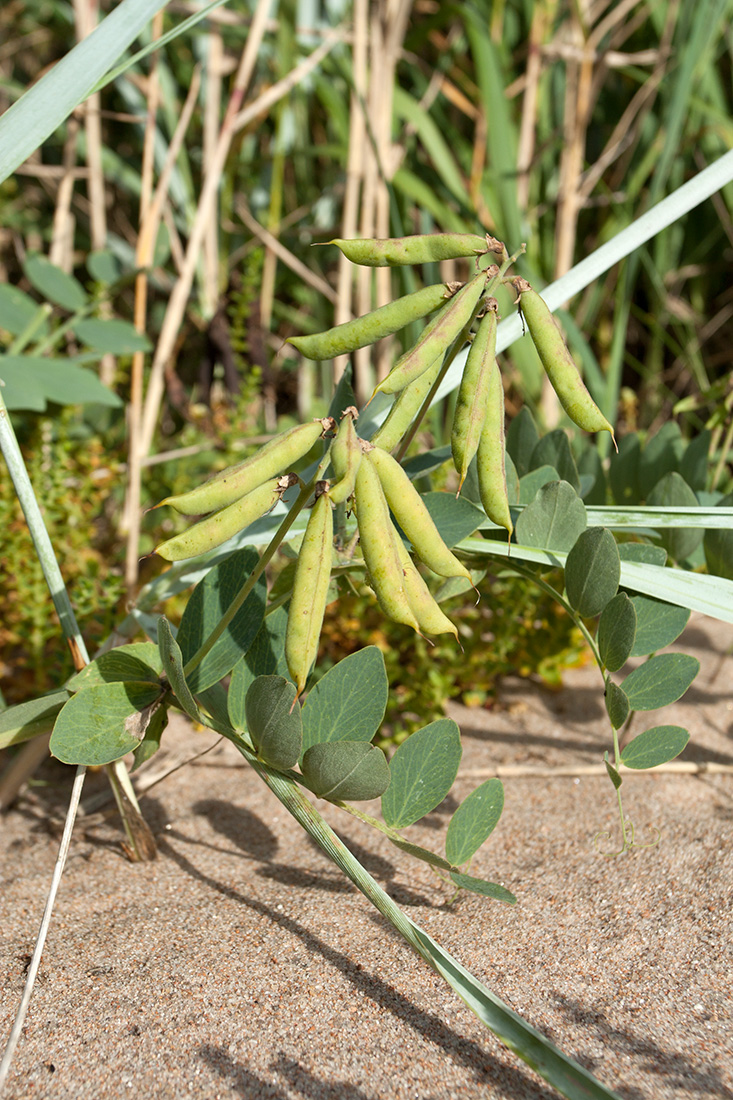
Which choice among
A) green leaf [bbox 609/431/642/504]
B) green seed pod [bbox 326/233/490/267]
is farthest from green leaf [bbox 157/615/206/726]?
green leaf [bbox 609/431/642/504]

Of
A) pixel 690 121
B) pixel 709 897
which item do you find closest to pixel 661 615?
pixel 709 897

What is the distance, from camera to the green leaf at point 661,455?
39.8 inches

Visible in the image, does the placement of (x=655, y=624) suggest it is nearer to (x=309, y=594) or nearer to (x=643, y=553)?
(x=643, y=553)

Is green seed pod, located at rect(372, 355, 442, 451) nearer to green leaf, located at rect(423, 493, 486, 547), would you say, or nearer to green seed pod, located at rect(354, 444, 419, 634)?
green seed pod, located at rect(354, 444, 419, 634)

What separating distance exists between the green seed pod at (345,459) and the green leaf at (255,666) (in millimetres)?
254

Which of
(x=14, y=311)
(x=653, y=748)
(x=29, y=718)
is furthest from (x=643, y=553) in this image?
(x=14, y=311)

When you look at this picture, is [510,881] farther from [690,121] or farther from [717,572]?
[690,121]

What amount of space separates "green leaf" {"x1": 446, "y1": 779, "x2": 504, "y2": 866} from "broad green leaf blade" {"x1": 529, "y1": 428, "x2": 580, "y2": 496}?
32cm

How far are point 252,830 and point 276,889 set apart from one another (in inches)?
6.0

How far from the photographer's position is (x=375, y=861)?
870 millimetres

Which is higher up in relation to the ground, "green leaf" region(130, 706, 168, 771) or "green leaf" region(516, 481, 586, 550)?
"green leaf" region(516, 481, 586, 550)

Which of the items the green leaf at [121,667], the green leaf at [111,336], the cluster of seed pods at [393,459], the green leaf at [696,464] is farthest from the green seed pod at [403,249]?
→ the green leaf at [111,336]

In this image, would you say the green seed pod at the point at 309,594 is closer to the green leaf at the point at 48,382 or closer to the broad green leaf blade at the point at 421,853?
the broad green leaf blade at the point at 421,853

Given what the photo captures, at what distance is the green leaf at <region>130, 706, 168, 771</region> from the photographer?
0.71 m
